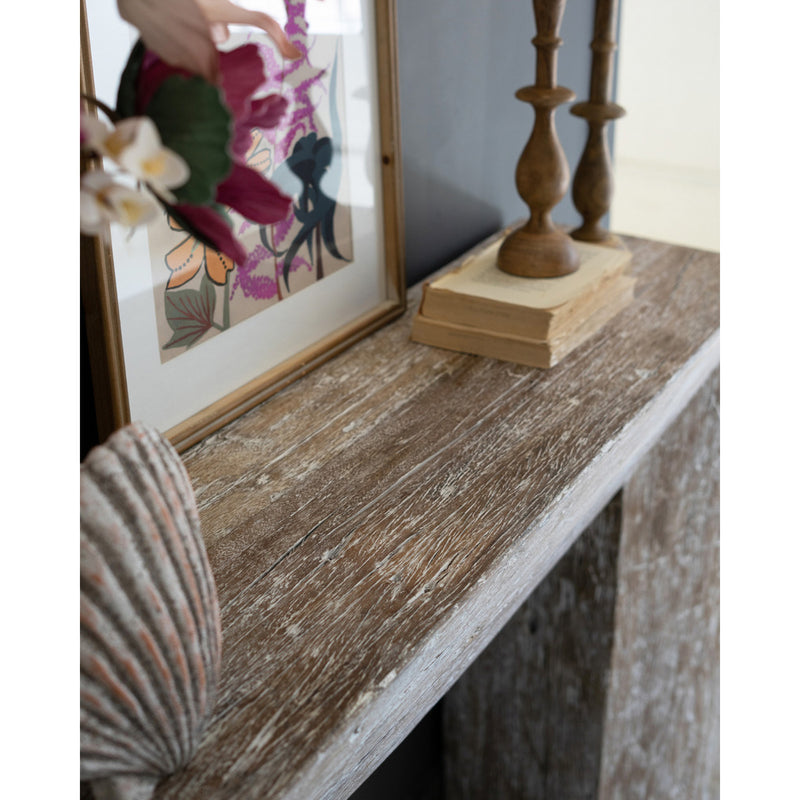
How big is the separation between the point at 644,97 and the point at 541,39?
213 centimetres

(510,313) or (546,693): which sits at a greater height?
(510,313)

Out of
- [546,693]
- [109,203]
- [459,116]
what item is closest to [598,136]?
[459,116]

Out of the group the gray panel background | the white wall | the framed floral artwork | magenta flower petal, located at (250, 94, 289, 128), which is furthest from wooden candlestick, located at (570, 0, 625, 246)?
the white wall

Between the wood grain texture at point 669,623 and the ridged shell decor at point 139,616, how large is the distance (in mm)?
703

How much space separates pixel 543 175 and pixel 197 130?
617 millimetres

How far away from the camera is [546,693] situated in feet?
4.15

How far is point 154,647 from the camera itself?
1.39ft

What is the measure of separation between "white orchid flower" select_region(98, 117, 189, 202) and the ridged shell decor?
5.0 inches

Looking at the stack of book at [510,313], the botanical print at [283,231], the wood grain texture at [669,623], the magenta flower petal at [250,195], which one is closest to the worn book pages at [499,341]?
the stack of book at [510,313]

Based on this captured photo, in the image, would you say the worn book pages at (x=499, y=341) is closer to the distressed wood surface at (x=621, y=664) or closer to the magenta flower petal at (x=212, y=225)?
the distressed wood surface at (x=621, y=664)

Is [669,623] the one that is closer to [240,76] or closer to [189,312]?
[189,312]
